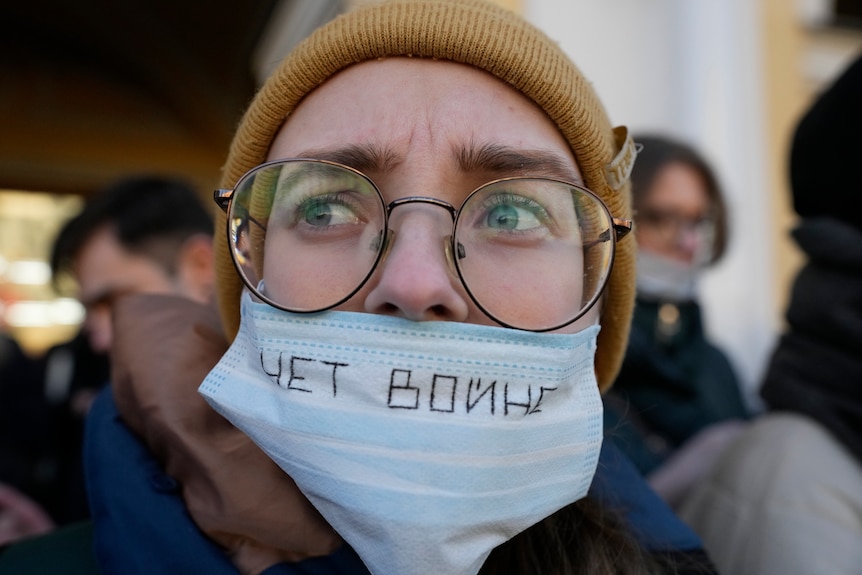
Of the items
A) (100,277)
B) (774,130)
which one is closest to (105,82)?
(100,277)

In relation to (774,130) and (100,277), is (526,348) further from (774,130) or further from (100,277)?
(774,130)

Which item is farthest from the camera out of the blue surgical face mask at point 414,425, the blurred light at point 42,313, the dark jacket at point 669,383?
the blurred light at point 42,313

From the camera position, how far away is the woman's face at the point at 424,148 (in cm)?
83

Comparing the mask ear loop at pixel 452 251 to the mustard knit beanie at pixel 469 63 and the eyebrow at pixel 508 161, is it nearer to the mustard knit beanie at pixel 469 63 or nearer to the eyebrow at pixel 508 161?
the eyebrow at pixel 508 161

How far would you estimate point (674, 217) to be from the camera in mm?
2291

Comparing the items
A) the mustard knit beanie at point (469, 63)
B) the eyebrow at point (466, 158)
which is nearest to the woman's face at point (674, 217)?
the mustard knit beanie at point (469, 63)

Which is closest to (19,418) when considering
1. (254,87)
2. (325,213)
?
(254,87)

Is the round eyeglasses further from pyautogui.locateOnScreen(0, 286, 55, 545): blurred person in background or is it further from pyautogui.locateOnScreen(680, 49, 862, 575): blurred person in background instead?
pyautogui.locateOnScreen(0, 286, 55, 545): blurred person in background

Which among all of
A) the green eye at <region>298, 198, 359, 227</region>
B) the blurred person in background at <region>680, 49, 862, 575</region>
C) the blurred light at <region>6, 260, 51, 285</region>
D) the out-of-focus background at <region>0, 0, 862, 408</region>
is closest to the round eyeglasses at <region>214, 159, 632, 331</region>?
the green eye at <region>298, 198, 359, 227</region>

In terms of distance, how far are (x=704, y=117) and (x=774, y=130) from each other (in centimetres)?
65

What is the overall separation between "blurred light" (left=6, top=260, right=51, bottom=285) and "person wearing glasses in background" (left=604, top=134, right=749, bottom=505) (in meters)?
5.48

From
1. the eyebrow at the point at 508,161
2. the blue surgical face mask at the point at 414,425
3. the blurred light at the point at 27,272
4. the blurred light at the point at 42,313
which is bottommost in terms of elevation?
the blurred light at the point at 42,313

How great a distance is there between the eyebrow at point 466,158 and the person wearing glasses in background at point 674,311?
1.25 metres

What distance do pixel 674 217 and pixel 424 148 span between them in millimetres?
1669
